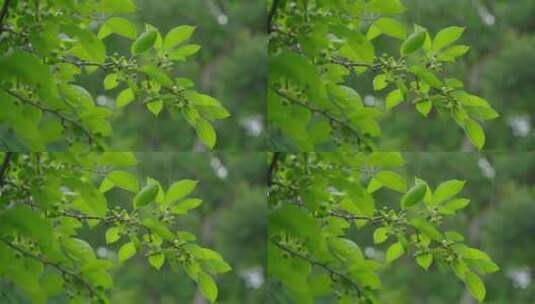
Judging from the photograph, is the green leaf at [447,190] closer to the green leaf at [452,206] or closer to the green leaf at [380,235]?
the green leaf at [452,206]

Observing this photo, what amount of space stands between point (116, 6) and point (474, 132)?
1171 millimetres

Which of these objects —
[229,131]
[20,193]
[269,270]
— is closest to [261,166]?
[229,131]

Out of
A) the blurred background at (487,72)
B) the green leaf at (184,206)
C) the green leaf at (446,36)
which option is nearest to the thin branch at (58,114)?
the green leaf at (184,206)

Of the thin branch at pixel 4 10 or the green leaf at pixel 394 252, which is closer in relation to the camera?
the thin branch at pixel 4 10

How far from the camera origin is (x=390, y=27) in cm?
284

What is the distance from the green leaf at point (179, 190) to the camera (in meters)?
2.79

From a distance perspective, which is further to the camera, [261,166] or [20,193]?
[261,166]

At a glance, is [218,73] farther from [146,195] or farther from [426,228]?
[426,228]

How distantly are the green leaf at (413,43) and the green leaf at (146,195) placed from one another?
880mm

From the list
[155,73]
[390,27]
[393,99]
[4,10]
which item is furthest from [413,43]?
[4,10]

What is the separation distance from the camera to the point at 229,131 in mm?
2928

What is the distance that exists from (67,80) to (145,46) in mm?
262

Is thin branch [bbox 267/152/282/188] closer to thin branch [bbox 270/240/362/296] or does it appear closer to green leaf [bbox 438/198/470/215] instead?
thin branch [bbox 270/240/362/296]

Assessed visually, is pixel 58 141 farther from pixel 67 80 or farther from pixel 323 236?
pixel 323 236
